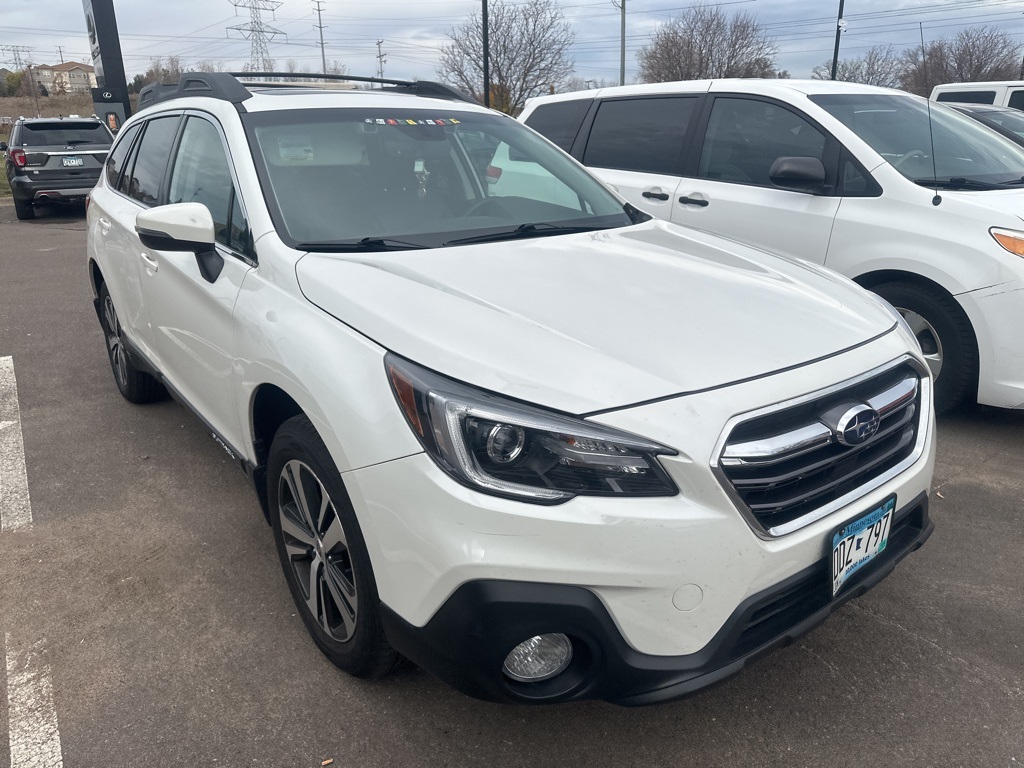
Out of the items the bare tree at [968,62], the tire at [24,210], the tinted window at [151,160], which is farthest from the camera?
the bare tree at [968,62]

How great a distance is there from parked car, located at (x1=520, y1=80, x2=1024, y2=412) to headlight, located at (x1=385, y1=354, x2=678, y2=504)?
200 centimetres

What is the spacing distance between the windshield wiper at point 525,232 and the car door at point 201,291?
0.74m

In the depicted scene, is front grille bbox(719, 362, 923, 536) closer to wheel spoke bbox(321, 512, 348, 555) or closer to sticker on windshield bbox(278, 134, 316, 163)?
wheel spoke bbox(321, 512, 348, 555)

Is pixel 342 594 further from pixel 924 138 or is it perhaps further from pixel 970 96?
pixel 970 96

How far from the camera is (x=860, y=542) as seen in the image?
6.82 feet

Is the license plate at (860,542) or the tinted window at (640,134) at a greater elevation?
the tinted window at (640,134)

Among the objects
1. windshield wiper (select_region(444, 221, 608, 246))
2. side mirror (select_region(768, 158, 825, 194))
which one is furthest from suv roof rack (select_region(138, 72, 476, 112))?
side mirror (select_region(768, 158, 825, 194))

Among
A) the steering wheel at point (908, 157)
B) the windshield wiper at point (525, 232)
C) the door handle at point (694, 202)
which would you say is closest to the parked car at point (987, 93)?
the steering wheel at point (908, 157)

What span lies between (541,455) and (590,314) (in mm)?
536

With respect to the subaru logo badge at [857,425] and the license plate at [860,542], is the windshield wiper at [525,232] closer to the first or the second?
the subaru logo badge at [857,425]

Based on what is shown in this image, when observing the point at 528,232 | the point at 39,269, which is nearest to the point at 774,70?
the point at 39,269

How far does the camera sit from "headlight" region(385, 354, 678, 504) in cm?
179

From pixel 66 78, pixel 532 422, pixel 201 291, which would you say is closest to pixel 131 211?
pixel 201 291

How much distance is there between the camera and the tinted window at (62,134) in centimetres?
1366
